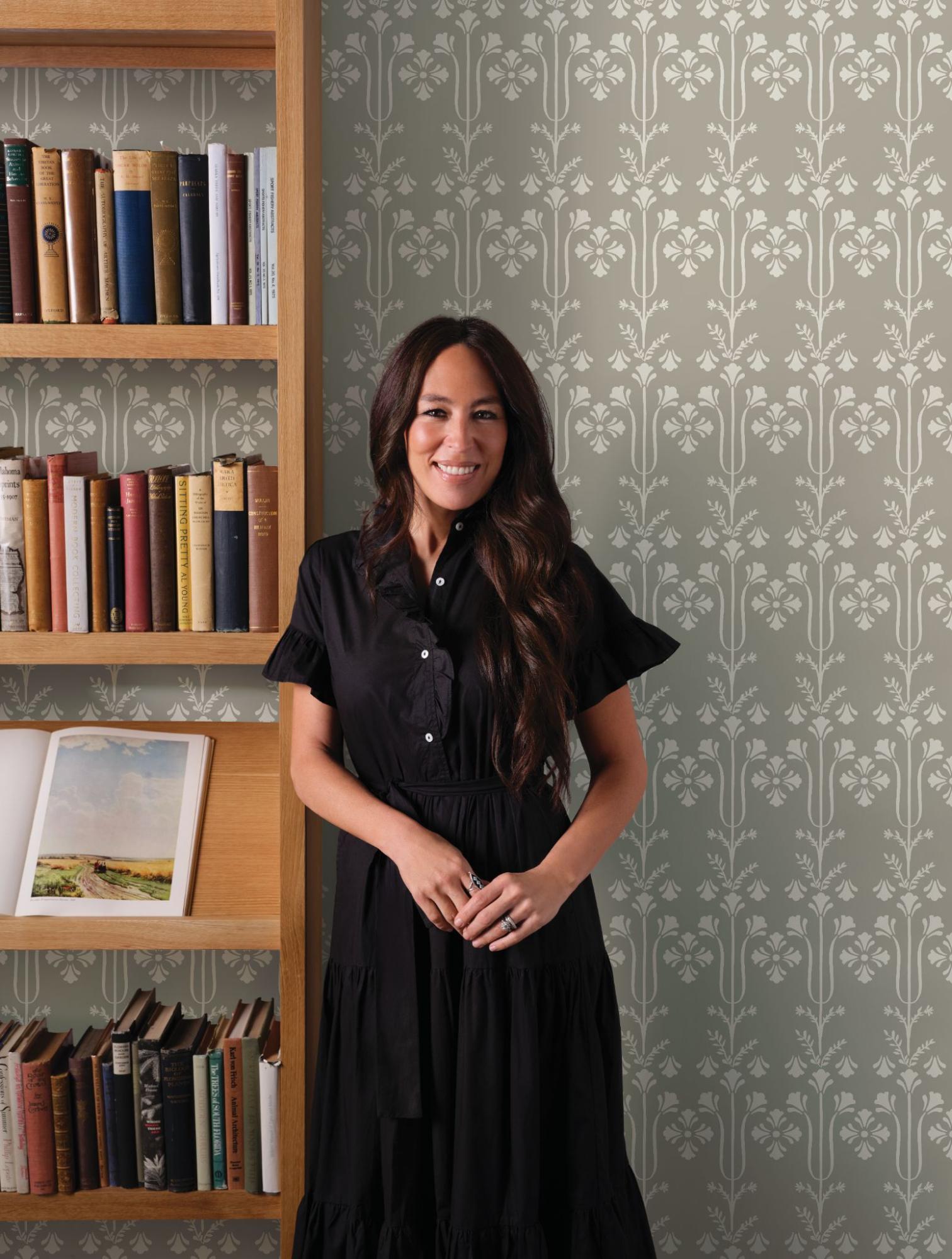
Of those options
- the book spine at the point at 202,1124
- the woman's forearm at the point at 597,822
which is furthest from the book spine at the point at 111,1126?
the woman's forearm at the point at 597,822

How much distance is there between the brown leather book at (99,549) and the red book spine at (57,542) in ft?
0.14

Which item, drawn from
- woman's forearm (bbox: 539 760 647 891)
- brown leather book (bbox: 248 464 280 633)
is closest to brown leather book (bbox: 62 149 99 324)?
brown leather book (bbox: 248 464 280 633)

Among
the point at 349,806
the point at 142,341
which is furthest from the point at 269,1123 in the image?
the point at 142,341

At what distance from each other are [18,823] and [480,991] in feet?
2.76

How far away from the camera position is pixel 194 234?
5.41 ft

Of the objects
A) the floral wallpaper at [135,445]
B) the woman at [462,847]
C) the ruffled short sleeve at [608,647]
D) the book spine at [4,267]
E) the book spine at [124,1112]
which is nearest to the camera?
the woman at [462,847]

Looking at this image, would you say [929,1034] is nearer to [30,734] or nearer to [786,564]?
[786,564]

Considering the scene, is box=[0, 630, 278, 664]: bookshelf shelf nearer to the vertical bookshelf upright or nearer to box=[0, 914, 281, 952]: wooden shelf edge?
the vertical bookshelf upright

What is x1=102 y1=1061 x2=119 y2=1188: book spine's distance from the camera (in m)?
1.76

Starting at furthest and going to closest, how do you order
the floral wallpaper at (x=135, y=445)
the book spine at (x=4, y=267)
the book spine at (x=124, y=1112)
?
the floral wallpaper at (x=135, y=445)
the book spine at (x=124, y=1112)
the book spine at (x=4, y=267)

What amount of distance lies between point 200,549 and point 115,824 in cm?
48

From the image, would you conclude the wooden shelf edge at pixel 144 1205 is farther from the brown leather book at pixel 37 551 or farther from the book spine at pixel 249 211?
the book spine at pixel 249 211

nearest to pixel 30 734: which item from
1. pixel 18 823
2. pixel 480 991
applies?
pixel 18 823

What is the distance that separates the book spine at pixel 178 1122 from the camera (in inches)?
69.2
